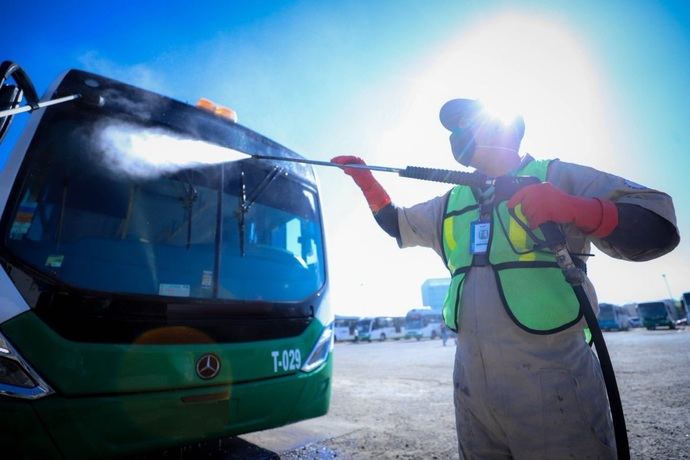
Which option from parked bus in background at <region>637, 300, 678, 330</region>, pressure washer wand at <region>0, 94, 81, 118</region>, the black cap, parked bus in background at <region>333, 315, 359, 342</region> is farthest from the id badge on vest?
parked bus in background at <region>637, 300, 678, 330</region>

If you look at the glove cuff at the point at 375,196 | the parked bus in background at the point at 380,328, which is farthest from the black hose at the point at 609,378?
the parked bus in background at the point at 380,328

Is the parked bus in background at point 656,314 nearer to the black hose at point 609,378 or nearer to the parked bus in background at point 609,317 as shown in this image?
the parked bus in background at point 609,317

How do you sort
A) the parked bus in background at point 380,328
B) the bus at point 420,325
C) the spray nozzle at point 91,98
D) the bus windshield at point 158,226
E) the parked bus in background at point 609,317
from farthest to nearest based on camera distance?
the bus at point 420,325
the parked bus in background at point 380,328
the parked bus in background at point 609,317
the spray nozzle at point 91,98
the bus windshield at point 158,226

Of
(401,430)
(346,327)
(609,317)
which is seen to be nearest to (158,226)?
(401,430)

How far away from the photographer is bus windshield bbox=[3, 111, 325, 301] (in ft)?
7.38

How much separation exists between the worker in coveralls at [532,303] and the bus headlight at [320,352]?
166cm

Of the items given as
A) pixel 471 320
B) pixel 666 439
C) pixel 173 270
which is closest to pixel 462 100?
pixel 471 320

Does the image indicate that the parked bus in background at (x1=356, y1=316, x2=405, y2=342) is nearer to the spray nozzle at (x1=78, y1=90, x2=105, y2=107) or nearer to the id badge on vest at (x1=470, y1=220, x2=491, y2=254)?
the spray nozzle at (x1=78, y1=90, x2=105, y2=107)

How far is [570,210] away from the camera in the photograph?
132 cm

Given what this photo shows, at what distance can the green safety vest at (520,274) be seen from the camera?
135cm

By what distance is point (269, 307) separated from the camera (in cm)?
288

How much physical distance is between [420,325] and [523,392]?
40.3 m

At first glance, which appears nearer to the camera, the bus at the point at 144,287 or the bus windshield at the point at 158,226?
the bus at the point at 144,287

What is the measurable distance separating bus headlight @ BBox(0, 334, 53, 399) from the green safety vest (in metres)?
2.13
